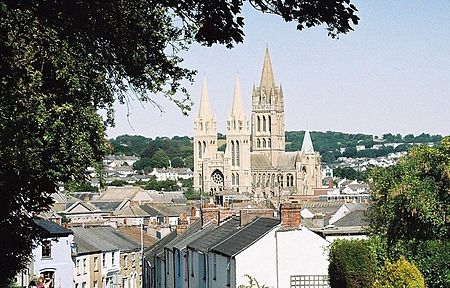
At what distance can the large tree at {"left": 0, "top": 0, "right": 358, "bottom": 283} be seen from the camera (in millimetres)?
10516

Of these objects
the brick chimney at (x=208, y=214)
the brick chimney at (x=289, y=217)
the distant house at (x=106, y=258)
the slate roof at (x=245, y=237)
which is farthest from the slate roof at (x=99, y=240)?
the brick chimney at (x=289, y=217)

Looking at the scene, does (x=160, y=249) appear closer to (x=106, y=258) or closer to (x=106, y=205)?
(x=106, y=258)

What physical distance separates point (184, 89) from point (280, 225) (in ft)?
50.6

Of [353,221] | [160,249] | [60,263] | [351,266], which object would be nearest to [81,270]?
[60,263]

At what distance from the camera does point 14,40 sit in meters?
13.4

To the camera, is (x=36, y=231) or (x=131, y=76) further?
(x=36, y=231)

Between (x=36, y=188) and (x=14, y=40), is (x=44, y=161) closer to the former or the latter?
(x=36, y=188)

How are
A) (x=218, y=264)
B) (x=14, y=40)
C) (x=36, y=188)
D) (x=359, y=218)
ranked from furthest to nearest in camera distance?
(x=359, y=218)
(x=218, y=264)
(x=36, y=188)
(x=14, y=40)

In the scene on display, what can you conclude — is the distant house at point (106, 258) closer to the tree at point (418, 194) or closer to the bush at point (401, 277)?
the tree at point (418, 194)

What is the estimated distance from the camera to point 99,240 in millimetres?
54031

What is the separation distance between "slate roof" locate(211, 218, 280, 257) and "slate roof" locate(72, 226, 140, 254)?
1510 centimetres

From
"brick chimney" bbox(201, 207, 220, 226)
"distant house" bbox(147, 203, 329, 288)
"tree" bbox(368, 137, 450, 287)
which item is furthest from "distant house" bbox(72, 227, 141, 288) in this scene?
"tree" bbox(368, 137, 450, 287)

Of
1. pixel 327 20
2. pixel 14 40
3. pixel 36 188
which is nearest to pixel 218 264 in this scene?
pixel 36 188

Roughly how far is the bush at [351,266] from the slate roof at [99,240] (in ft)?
73.0
